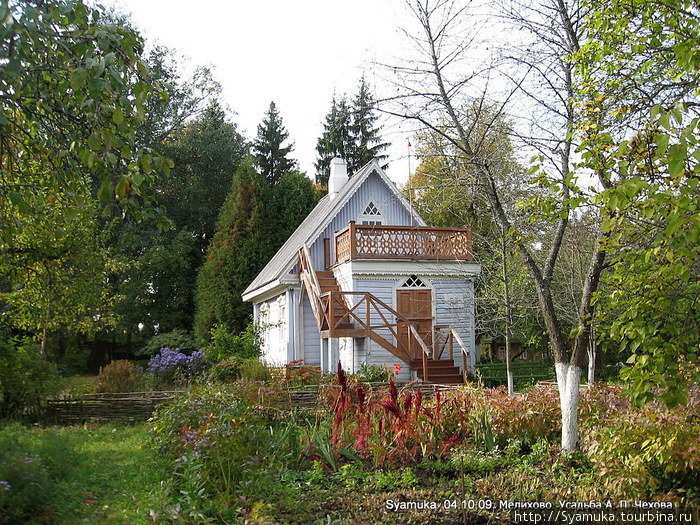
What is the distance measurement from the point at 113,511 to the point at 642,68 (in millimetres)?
6216

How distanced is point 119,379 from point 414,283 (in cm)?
875

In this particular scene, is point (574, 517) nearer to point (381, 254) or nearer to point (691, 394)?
point (691, 394)

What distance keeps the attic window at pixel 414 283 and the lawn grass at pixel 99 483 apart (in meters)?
11.2

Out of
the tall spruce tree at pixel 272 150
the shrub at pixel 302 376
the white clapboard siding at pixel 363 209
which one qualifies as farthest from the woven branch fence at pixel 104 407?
the tall spruce tree at pixel 272 150

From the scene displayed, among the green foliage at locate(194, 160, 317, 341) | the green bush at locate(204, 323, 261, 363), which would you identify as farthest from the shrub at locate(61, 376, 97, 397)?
the green foliage at locate(194, 160, 317, 341)

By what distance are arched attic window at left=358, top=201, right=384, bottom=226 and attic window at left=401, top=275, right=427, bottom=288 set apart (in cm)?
359

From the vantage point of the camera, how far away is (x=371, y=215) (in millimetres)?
22531

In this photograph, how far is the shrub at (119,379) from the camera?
1485cm

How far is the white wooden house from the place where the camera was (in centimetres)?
1758

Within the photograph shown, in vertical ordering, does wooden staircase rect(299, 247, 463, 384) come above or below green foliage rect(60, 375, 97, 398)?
above

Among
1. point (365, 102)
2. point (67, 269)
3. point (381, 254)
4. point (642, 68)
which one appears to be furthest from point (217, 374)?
point (642, 68)

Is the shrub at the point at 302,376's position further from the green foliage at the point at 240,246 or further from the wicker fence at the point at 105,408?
the green foliage at the point at 240,246

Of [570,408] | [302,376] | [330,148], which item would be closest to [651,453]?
[570,408]

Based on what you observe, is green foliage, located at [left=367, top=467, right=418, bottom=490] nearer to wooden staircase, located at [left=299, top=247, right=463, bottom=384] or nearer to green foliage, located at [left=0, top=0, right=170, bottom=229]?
green foliage, located at [left=0, top=0, right=170, bottom=229]
